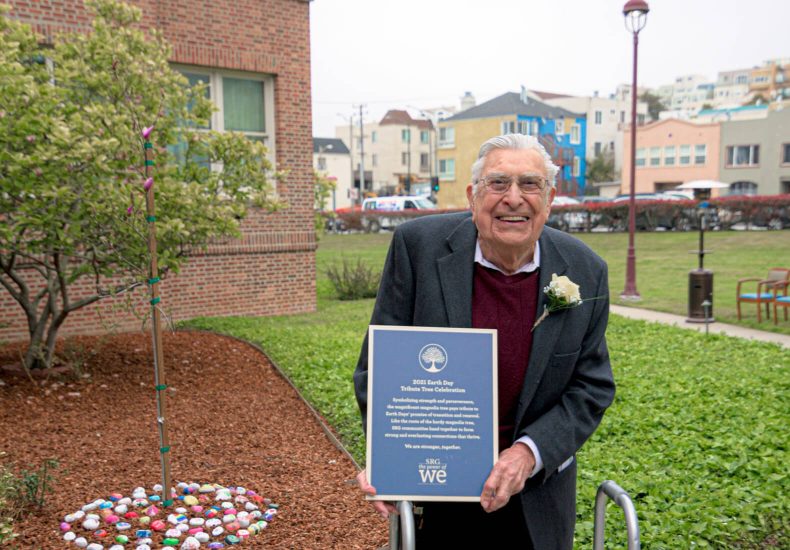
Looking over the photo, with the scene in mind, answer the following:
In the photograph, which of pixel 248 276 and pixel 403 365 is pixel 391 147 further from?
pixel 403 365

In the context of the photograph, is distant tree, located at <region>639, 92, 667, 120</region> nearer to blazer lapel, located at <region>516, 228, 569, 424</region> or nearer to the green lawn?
the green lawn

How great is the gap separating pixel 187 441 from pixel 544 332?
412cm

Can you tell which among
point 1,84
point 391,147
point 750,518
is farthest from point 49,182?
point 391,147

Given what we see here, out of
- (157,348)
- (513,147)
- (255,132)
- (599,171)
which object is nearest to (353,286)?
(255,132)

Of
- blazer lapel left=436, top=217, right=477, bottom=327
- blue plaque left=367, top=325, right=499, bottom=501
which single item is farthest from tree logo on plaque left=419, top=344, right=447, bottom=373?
blazer lapel left=436, top=217, right=477, bottom=327

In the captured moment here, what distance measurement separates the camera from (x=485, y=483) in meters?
2.08

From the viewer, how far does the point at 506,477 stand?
6.82 feet

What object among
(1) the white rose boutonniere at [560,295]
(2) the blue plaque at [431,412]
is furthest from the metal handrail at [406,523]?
(1) the white rose boutonniere at [560,295]

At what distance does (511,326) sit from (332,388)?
198 inches

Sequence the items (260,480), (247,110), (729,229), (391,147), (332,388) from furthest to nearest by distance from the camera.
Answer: (391,147) → (729,229) → (247,110) → (332,388) → (260,480)

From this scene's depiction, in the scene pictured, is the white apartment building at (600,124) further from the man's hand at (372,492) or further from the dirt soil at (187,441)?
the man's hand at (372,492)

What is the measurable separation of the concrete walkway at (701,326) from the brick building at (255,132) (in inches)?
232

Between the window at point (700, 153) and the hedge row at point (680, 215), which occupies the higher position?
the window at point (700, 153)

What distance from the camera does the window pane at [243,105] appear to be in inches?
454
